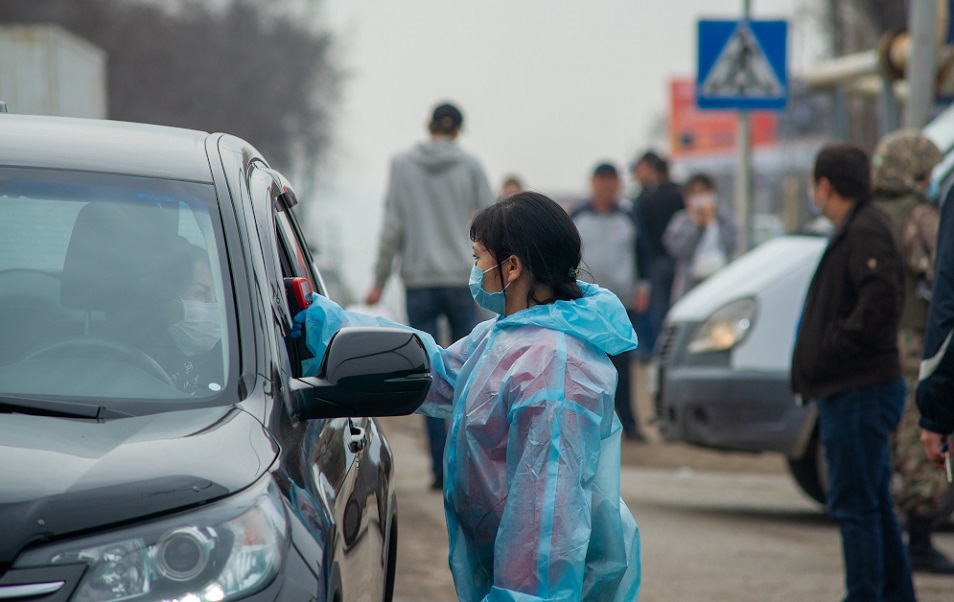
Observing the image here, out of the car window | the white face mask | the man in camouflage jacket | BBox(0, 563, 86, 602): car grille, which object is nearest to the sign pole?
the man in camouflage jacket

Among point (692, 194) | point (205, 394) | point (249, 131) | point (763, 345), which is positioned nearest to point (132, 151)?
point (205, 394)

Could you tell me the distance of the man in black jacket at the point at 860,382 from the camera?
550 centimetres

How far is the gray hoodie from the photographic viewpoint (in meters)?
8.95

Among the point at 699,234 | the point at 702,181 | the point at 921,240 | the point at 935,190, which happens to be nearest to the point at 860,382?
the point at 921,240

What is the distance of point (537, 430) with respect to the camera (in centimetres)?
321

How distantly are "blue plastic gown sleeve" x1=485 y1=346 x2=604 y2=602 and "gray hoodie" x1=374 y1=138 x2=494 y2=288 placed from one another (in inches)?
222

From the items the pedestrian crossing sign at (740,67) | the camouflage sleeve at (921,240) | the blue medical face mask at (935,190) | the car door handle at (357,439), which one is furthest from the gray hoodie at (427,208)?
the car door handle at (357,439)

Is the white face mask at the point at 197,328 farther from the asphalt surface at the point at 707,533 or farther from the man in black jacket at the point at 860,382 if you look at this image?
the asphalt surface at the point at 707,533

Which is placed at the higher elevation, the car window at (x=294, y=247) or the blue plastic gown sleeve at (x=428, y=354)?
the car window at (x=294, y=247)

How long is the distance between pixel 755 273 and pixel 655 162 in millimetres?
7736

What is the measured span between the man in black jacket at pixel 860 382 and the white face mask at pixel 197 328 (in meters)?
2.97

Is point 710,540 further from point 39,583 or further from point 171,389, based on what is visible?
point 39,583

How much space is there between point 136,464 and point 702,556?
5025 mm

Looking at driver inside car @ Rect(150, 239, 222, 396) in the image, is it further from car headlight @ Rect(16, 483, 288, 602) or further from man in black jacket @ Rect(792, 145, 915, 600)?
man in black jacket @ Rect(792, 145, 915, 600)
